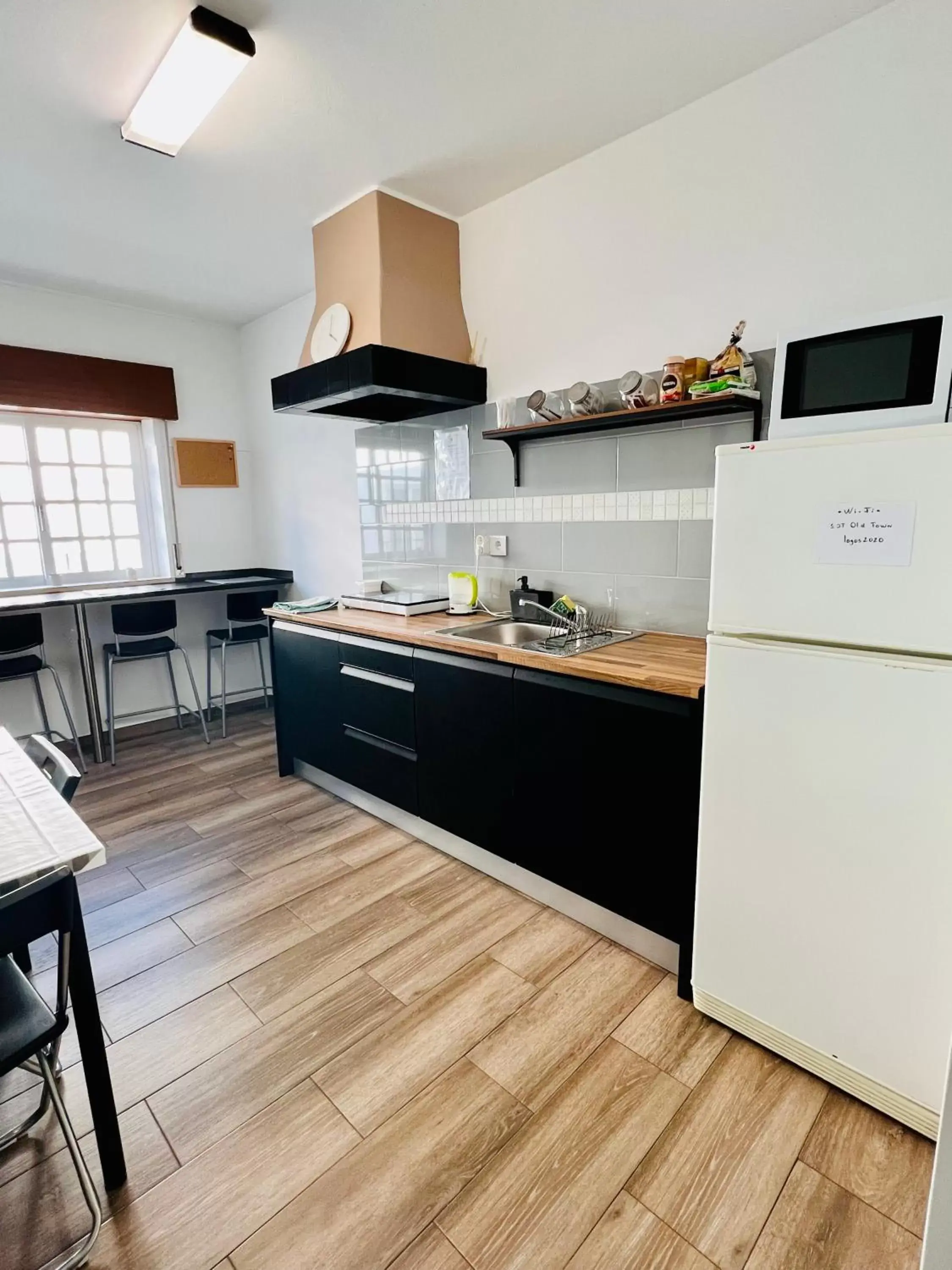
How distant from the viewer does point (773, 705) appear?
4.49 ft

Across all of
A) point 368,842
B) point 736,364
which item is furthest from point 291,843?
point 736,364

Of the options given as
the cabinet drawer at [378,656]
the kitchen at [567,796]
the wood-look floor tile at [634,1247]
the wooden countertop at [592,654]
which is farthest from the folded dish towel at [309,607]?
the wood-look floor tile at [634,1247]

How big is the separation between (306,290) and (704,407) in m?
2.77

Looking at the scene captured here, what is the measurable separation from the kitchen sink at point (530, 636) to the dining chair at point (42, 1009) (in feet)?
4.35

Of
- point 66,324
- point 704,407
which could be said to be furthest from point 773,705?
point 66,324

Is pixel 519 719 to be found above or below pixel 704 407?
below

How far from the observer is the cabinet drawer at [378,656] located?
2355 millimetres

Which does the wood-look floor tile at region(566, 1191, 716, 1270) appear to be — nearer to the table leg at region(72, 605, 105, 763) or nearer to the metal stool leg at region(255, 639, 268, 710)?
the table leg at region(72, 605, 105, 763)

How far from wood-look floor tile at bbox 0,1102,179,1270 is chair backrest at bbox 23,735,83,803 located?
2.45ft

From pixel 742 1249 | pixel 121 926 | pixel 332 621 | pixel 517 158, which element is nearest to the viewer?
pixel 742 1249

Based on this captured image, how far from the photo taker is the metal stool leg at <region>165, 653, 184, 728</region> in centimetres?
416

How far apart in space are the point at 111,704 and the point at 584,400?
306 cm

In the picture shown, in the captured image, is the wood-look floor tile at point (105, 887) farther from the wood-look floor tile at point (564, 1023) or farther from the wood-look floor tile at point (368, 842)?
the wood-look floor tile at point (564, 1023)

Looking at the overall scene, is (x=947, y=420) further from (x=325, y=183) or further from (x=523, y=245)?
(x=325, y=183)
